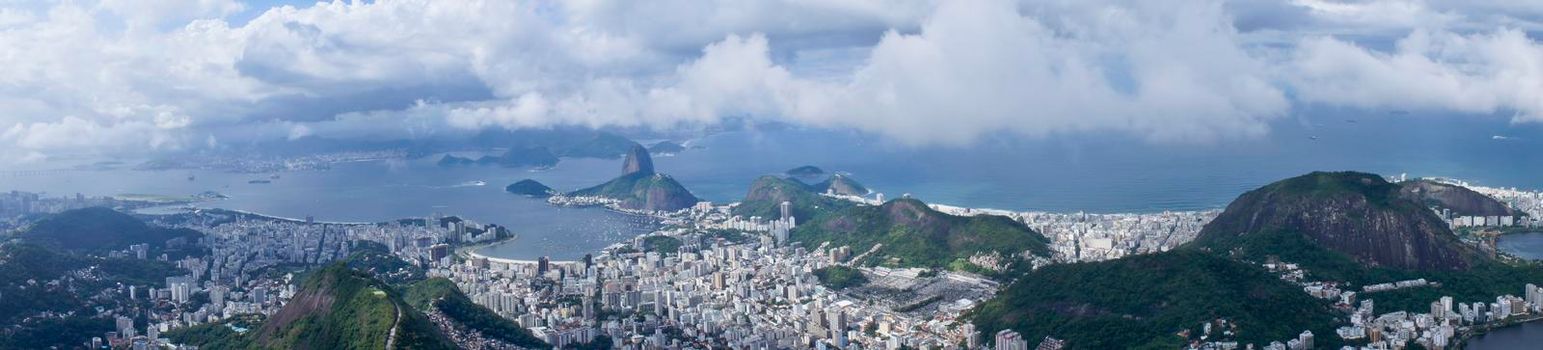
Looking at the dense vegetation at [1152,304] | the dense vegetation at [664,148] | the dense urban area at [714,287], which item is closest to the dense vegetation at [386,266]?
the dense urban area at [714,287]

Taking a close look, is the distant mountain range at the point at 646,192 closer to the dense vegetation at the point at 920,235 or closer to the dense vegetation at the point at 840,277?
the dense vegetation at the point at 920,235

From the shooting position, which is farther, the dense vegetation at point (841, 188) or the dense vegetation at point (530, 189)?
the dense vegetation at point (530, 189)

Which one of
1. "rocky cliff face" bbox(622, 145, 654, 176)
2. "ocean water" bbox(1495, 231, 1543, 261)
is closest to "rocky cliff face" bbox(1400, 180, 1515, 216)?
"ocean water" bbox(1495, 231, 1543, 261)

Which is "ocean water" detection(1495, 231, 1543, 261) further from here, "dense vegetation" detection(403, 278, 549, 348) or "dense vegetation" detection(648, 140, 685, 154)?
"dense vegetation" detection(648, 140, 685, 154)

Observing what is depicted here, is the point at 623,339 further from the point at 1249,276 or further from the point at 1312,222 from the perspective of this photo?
the point at 1312,222

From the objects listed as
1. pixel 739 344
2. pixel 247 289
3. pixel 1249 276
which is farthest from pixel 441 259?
pixel 1249 276
